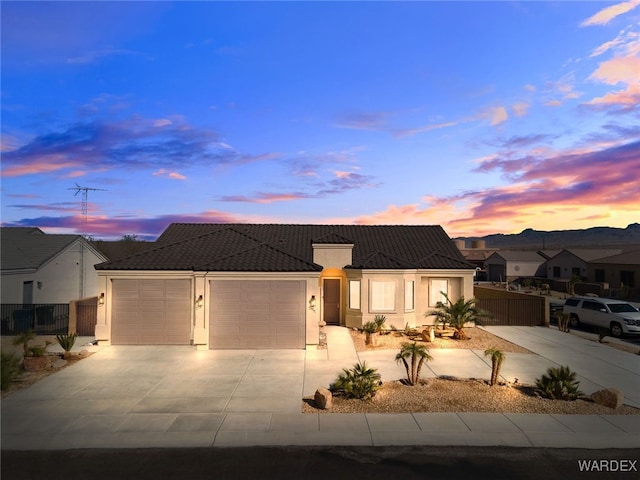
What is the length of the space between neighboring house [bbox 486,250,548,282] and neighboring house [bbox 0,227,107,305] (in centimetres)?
4962

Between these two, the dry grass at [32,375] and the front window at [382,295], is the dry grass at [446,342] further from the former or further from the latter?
the dry grass at [32,375]

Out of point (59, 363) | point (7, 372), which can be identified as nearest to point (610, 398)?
point (7, 372)

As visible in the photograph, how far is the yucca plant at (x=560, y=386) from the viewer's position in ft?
35.4

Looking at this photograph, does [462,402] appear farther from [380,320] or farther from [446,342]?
[380,320]

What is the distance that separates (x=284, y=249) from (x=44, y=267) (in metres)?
14.7

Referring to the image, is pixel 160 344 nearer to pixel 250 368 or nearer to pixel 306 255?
pixel 250 368

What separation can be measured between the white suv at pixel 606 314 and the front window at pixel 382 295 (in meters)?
11.3

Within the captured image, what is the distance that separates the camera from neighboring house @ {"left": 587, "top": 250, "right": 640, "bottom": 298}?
38.3 meters

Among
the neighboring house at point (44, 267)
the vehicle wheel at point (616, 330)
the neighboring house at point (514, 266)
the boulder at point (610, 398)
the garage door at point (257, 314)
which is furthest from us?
the neighboring house at point (514, 266)

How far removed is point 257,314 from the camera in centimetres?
1641

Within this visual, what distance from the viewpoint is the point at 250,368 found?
1375 centimetres

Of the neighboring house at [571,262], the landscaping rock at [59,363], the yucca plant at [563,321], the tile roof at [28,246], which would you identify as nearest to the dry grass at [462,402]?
the landscaping rock at [59,363]

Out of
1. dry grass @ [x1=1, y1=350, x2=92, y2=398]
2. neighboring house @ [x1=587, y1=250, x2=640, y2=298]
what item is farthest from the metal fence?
neighboring house @ [x1=587, y1=250, x2=640, y2=298]

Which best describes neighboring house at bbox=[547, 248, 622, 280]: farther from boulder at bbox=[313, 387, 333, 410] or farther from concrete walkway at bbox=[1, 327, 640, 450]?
boulder at bbox=[313, 387, 333, 410]
